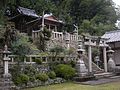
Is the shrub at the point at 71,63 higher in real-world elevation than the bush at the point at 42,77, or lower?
higher

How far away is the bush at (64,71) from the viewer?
685 inches

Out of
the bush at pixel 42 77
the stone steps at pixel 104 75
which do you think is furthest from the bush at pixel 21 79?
the stone steps at pixel 104 75

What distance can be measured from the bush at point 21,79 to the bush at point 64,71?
3.21 m

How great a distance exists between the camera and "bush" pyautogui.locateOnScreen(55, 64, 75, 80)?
17.4 meters

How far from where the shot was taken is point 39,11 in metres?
34.4

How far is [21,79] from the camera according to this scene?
1493 cm

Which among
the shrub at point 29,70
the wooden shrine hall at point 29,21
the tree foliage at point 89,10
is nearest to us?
the shrub at point 29,70

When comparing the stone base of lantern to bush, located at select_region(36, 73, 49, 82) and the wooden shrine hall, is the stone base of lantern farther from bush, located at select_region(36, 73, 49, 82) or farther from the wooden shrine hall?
the wooden shrine hall

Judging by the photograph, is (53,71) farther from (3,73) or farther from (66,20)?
(66,20)

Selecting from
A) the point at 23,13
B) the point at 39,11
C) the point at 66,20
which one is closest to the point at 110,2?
the point at 66,20

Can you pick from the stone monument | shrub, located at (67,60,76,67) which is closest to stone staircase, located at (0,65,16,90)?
the stone monument

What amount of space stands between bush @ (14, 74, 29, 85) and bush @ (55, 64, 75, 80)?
10.5ft

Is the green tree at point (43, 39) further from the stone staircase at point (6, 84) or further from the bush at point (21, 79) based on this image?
the stone staircase at point (6, 84)

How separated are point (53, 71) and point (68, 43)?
27.0 feet
